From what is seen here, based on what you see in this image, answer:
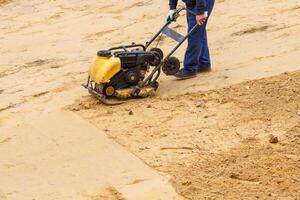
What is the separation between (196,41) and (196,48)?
11 centimetres

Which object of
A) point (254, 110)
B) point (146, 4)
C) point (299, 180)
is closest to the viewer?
point (299, 180)

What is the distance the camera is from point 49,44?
35.8 feet

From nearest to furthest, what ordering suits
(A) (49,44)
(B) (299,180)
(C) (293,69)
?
(B) (299,180) < (C) (293,69) < (A) (49,44)

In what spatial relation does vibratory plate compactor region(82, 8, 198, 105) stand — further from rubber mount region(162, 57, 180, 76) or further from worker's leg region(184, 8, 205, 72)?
worker's leg region(184, 8, 205, 72)

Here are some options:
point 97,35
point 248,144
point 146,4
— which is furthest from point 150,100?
point 146,4

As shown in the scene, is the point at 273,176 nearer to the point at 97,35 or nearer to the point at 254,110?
the point at 254,110

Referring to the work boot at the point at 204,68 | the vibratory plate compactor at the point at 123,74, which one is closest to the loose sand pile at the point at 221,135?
the vibratory plate compactor at the point at 123,74

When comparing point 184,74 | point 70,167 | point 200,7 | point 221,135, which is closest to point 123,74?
point 184,74

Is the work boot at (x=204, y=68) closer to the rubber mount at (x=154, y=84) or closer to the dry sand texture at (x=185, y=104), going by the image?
the dry sand texture at (x=185, y=104)

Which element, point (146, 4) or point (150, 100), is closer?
point (150, 100)

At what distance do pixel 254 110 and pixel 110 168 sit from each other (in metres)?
1.92

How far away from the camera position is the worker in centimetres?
780

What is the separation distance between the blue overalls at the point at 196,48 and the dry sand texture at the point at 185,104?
212mm

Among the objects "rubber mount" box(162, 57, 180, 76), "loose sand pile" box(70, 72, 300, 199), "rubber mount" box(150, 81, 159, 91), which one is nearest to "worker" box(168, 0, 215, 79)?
"rubber mount" box(162, 57, 180, 76)
